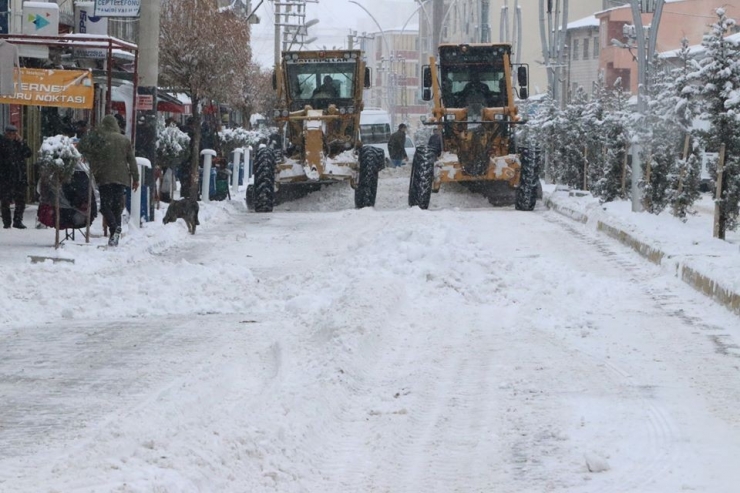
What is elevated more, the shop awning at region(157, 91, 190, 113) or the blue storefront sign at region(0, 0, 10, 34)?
the blue storefront sign at region(0, 0, 10, 34)

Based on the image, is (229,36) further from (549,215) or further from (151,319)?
(151,319)

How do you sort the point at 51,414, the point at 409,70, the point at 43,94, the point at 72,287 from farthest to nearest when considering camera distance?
the point at 409,70 → the point at 43,94 → the point at 72,287 → the point at 51,414

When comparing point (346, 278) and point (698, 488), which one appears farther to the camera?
point (346, 278)

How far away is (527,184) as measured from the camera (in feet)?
83.5

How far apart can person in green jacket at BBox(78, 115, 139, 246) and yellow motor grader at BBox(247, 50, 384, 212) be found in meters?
8.02

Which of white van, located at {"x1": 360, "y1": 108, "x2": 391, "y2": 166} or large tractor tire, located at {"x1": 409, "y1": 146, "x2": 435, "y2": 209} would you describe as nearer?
large tractor tire, located at {"x1": 409, "y1": 146, "x2": 435, "y2": 209}

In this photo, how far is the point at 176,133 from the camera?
23.3 m

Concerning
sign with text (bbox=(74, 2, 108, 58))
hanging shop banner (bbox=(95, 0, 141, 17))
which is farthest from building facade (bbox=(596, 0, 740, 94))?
hanging shop banner (bbox=(95, 0, 141, 17))

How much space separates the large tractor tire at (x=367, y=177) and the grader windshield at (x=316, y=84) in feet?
8.65

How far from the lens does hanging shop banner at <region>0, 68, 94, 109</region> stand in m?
18.3

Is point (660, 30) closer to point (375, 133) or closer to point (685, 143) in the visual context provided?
point (375, 133)

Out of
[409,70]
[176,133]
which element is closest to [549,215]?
[176,133]

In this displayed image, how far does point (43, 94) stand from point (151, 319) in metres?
7.96

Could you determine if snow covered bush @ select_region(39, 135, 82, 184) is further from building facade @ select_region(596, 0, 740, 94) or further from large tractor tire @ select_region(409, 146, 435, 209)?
building facade @ select_region(596, 0, 740, 94)
